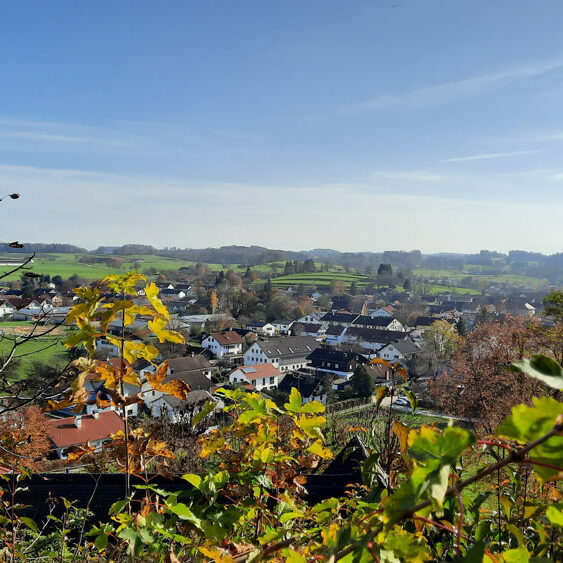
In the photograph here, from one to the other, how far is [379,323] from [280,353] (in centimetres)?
2682

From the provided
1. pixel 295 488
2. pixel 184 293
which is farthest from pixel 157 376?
pixel 184 293

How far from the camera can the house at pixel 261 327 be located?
218 ft

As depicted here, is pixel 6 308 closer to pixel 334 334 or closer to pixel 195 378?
pixel 195 378

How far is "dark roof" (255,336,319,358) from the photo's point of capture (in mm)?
51281

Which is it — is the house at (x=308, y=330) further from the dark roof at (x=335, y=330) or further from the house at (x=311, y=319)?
the house at (x=311, y=319)

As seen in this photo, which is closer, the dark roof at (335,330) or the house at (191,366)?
the house at (191,366)

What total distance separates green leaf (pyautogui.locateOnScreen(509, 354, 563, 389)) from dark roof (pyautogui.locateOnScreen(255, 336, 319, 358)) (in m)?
50.5

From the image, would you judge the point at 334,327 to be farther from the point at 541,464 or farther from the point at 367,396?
the point at 541,464

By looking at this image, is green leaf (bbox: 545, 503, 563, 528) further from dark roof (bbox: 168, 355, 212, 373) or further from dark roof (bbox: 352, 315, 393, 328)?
dark roof (bbox: 352, 315, 393, 328)

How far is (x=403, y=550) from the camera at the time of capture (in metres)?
0.91

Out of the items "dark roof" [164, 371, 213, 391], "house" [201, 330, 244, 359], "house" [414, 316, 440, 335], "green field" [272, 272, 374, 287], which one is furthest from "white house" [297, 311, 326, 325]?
"dark roof" [164, 371, 213, 391]

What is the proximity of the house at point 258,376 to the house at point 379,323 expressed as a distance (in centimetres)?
3022

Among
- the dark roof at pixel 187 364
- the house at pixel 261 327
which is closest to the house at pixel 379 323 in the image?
the house at pixel 261 327

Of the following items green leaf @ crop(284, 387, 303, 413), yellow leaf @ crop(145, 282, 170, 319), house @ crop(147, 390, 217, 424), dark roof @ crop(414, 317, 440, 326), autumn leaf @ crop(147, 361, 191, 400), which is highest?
yellow leaf @ crop(145, 282, 170, 319)
